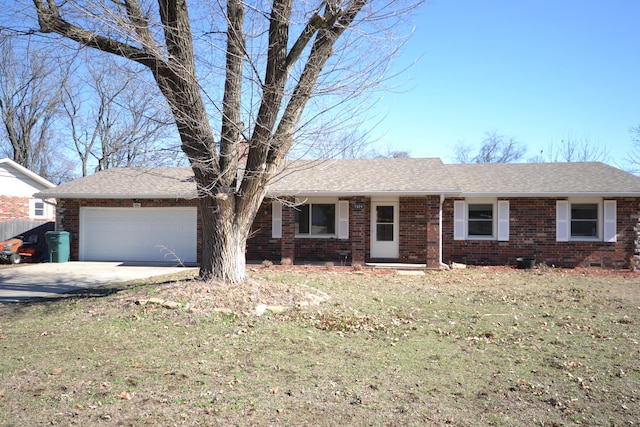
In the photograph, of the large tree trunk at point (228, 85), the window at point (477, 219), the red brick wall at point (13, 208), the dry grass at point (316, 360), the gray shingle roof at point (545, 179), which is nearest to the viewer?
the dry grass at point (316, 360)

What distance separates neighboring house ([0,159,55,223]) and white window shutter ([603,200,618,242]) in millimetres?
22591

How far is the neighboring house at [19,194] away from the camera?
70.1 feet

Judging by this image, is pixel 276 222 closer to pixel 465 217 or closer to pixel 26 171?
pixel 465 217

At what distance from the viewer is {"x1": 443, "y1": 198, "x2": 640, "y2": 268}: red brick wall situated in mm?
15539

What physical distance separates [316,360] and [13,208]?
2143 centimetres

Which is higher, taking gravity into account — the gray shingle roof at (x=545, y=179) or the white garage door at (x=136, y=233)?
the gray shingle roof at (x=545, y=179)

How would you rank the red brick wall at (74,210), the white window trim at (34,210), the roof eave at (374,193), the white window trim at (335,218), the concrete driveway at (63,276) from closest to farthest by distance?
the concrete driveway at (63,276)
the roof eave at (374,193)
the white window trim at (335,218)
the red brick wall at (74,210)
the white window trim at (34,210)

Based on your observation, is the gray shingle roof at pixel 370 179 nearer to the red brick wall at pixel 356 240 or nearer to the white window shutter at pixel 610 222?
the red brick wall at pixel 356 240

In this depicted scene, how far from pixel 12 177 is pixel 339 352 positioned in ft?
71.2

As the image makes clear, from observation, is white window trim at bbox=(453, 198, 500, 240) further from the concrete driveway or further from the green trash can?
the green trash can

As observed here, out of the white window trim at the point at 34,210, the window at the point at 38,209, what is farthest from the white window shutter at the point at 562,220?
the window at the point at 38,209

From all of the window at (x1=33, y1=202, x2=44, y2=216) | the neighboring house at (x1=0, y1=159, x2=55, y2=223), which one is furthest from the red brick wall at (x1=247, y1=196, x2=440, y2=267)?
the window at (x1=33, y1=202, x2=44, y2=216)

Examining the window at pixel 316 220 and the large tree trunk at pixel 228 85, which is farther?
the window at pixel 316 220

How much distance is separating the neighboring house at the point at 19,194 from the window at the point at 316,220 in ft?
41.2
